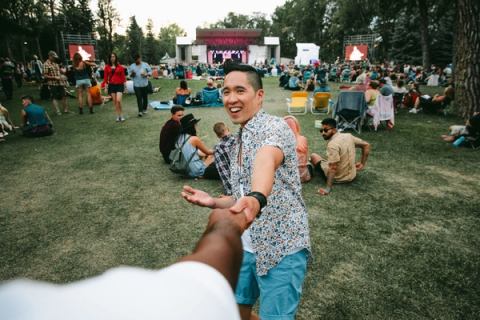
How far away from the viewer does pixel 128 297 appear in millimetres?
534

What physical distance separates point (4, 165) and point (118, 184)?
3.11 meters

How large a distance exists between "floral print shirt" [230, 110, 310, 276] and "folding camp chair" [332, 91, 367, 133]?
28.5 feet

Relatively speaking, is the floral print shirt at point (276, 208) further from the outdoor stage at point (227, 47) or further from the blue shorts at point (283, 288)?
the outdoor stage at point (227, 47)

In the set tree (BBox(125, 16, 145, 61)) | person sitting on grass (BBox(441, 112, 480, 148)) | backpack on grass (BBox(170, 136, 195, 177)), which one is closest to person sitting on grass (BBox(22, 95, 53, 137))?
backpack on grass (BBox(170, 136, 195, 177))

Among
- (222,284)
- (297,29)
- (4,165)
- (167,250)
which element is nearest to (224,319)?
(222,284)

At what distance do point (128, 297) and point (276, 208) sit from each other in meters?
1.25

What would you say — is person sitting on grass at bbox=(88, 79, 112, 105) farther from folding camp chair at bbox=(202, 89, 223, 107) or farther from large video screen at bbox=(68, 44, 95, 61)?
large video screen at bbox=(68, 44, 95, 61)

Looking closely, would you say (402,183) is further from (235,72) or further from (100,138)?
(100,138)

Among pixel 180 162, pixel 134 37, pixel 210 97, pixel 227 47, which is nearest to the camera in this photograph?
Result: pixel 180 162

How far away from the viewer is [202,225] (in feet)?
14.5

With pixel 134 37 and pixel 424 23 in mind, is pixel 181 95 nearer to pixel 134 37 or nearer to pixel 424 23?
pixel 424 23

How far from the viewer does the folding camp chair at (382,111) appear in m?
9.88

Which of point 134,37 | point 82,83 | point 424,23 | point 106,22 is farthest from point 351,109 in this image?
point 134,37

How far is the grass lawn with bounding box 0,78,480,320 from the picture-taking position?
3.15 m
